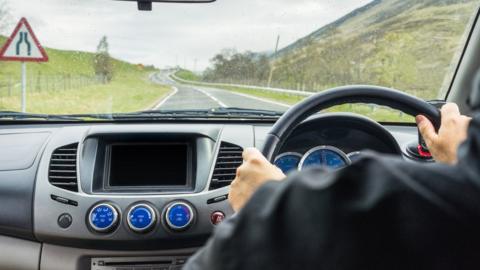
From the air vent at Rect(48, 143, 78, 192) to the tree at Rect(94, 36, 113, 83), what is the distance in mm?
784

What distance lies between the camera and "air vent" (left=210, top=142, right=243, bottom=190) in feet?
10.6

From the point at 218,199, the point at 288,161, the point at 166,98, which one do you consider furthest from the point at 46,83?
the point at 288,161

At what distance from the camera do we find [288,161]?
105 inches

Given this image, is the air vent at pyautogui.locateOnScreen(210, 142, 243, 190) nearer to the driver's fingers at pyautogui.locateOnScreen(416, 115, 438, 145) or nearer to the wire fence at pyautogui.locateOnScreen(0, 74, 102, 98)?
the wire fence at pyautogui.locateOnScreen(0, 74, 102, 98)

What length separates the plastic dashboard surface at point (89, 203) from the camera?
3.11 meters

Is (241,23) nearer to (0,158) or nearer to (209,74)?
(209,74)

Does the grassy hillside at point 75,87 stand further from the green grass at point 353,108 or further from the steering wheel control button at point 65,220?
the steering wheel control button at point 65,220

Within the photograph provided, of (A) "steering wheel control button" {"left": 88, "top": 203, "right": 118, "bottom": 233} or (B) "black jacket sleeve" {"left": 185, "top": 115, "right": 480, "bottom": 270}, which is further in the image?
(A) "steering wheel control button" {"left": 88, "top": 203, "right": 118, "bottom": 233}

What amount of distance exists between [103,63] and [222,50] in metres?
0.76

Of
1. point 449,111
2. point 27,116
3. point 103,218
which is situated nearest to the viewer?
point 449,111

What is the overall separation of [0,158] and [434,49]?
2650 mm

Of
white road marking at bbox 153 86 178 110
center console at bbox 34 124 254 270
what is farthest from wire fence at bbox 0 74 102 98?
center console at bbox 34 124 254 270

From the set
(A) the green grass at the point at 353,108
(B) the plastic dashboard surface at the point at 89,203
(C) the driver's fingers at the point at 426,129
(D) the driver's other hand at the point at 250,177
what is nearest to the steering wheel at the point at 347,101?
(C) the driver's fingers at the point at 426,129

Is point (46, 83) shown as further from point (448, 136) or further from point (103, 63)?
point (448, 136)
